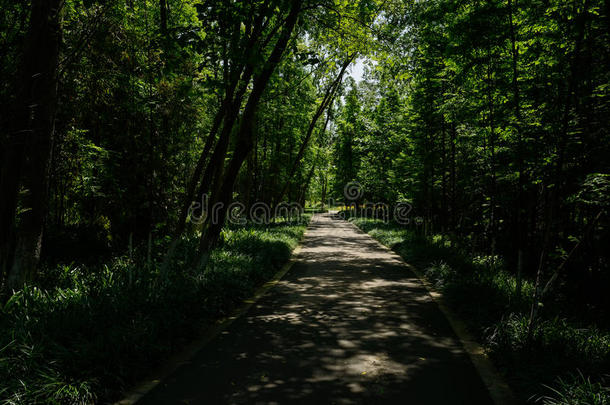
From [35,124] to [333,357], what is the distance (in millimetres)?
5262

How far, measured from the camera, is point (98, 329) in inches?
160

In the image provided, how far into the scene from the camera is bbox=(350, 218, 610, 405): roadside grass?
3.43 m

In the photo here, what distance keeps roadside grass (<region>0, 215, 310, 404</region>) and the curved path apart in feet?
1.45

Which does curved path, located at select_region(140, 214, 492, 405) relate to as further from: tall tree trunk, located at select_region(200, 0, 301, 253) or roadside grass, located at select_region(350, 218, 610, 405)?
tall tree trunk, located at select_region(200, 0, 301, 253)

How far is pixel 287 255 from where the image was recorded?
41.3 ft

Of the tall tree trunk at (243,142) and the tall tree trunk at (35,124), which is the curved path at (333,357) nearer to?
the tall tree trunk at (243,142)

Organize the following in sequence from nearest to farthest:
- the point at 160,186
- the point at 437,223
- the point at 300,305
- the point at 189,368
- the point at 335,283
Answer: the point at 189,368 < the point at 300,305 < the point at 335,283 < the point at 160,186 < the point at 437,223

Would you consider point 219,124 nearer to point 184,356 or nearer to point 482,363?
point 184,356

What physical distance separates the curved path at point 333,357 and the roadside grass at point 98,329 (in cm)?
44

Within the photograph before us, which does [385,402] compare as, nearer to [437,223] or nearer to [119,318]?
[119,318]

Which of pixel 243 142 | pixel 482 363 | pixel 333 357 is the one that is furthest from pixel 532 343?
pixel 243 142

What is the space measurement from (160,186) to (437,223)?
1443 centimetres

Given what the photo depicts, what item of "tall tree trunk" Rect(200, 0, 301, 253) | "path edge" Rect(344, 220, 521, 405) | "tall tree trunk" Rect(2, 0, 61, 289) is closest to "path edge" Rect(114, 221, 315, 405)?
"tall tree trunk" Rect(200, 0, 301, 253)

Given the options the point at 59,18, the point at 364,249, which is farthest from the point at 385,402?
the point at 364,249
